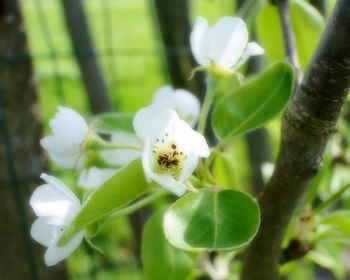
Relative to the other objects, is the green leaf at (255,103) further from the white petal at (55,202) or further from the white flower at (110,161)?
the white petal at (55,202)

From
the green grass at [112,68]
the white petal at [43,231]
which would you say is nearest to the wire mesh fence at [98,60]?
the green grass at [112,68]

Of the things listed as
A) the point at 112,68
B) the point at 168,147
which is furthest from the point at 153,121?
the point at 112,68

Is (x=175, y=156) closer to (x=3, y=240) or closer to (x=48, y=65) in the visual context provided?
(x=3, y=240)

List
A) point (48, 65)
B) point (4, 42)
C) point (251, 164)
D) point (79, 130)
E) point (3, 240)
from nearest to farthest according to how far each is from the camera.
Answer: point (79, 130) → point (4, 42) → point (3, 240) → point (251, 164) → point (48, 65)

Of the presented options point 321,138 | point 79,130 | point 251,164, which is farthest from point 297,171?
point 251,164

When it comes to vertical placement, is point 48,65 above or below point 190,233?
below
